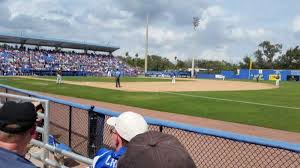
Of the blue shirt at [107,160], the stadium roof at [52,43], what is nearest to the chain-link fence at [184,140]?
the blue shirt at [107,160]

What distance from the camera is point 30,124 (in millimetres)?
2789

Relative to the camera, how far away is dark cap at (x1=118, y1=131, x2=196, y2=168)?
2129 mm

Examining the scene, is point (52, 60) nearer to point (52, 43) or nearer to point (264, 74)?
point (52, 43)

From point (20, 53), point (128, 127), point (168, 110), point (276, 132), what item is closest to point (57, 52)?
point (20, 53)

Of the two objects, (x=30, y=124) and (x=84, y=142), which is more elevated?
(x=30, y=124)

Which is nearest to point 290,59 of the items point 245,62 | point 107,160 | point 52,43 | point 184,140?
point 245,62

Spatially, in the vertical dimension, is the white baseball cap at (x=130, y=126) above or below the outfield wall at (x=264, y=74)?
above

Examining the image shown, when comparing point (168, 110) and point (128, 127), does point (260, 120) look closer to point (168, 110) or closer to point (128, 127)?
point (168, 110)

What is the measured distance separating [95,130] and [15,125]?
438cm

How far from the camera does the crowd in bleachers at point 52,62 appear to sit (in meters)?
77.2

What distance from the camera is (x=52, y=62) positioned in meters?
87.2

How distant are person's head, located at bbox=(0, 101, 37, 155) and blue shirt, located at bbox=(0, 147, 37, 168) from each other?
0.38 feet

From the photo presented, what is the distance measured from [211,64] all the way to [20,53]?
93906 millimetres

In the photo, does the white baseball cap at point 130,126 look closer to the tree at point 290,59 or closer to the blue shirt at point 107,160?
the blue shirt at point 107,160
